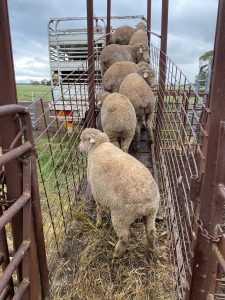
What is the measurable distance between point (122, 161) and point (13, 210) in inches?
57.8

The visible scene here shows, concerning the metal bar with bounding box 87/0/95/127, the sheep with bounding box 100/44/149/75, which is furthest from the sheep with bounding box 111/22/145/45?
the metal bar with bounding box 87/0/95/127

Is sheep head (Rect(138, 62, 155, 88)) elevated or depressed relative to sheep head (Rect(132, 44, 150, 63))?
depressed

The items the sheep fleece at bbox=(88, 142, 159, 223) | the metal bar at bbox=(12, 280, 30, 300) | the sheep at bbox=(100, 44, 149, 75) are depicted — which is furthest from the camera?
the sheep at bbox=(100, 44, 149, 75)

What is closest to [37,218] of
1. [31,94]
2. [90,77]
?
[90,77]

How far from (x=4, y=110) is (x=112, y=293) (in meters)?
1.98

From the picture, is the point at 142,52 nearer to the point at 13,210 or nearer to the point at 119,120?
the point at 119,120

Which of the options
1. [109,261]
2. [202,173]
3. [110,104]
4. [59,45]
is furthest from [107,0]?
[202,173]

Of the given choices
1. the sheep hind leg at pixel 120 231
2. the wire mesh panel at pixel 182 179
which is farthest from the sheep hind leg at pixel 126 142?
the sheep hind leg at pixel 120 231

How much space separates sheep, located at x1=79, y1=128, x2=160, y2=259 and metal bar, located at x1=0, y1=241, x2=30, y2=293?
3.34 feet

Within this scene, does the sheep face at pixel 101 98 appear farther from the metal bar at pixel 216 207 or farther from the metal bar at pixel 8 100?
the metal bar at pixel 216 207

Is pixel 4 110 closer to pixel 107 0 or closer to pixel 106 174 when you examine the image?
pixel 106 174

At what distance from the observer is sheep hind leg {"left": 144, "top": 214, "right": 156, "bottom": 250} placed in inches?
116

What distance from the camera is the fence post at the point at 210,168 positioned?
151 centimetres

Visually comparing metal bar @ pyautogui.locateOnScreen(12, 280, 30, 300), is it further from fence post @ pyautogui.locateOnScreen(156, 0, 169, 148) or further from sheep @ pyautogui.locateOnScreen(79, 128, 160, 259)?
fence post @ pyautogui.locateOnScreen(156, 0, 169, 148)
